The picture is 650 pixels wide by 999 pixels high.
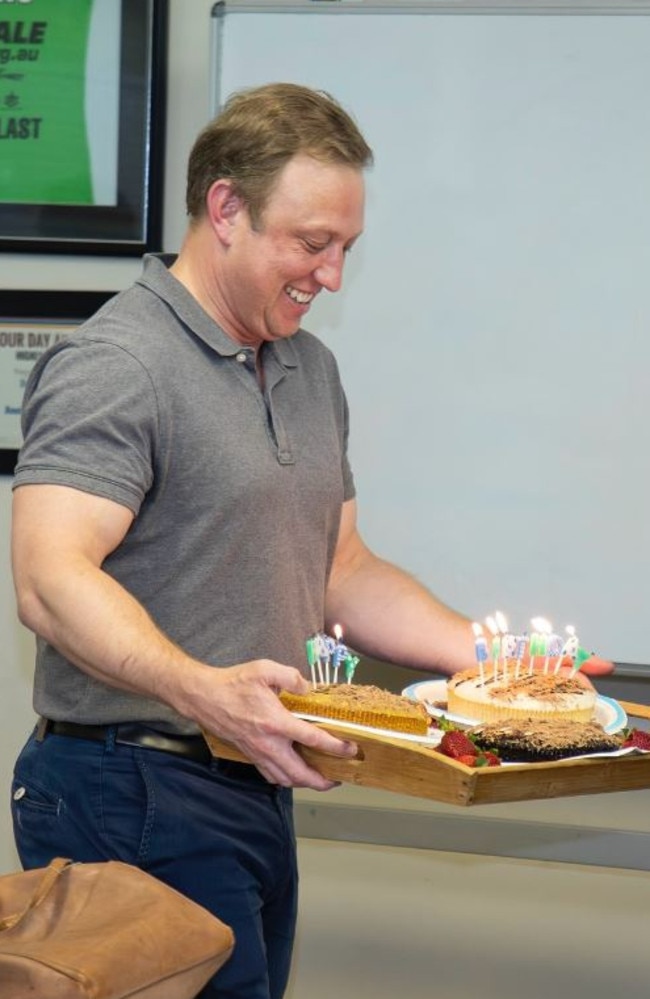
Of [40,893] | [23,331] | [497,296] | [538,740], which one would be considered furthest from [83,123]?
[40,893]

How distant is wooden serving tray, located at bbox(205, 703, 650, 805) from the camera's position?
1343 mm

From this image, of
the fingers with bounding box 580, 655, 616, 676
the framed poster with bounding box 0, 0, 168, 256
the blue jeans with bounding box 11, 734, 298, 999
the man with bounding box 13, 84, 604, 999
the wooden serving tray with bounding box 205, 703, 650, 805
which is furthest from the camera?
the framed poster with bounding box 0, 0, 168, 256

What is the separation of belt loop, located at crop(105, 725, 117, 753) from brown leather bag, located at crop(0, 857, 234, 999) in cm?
30

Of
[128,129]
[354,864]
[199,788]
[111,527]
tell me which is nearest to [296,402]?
[111,527]

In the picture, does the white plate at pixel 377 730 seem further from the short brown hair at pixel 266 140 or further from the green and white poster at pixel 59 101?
the green and white poster at pixel 59 101

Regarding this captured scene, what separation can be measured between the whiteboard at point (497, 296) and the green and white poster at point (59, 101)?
12.8 inches

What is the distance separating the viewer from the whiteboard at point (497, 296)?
2688 millimetres

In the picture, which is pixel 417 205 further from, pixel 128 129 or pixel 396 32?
pixel 128 129

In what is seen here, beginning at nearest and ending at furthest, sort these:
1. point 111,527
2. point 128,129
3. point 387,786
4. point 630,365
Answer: point 387,786, point 111,527, point 630,365, point 128,129

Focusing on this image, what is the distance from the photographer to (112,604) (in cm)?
143

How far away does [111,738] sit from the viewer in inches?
62.2

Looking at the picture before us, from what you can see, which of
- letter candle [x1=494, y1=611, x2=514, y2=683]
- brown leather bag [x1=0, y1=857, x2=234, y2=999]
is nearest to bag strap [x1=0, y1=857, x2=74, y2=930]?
brown leather bag [x1=0, y1=857, x2=234, y2=999]

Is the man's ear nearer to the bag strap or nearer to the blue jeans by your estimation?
the blue jeans

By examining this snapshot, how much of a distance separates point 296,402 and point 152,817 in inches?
20.0
